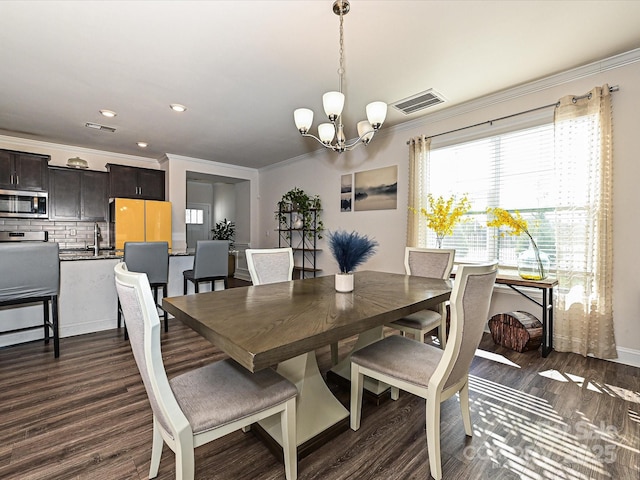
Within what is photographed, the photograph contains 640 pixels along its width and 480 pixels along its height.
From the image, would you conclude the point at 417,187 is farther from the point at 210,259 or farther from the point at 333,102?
the point at 210,259

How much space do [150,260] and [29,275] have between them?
0.97 metres

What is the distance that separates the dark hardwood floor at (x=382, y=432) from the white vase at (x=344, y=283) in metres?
0.80

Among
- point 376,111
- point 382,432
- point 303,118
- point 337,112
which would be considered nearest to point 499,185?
point 376,111

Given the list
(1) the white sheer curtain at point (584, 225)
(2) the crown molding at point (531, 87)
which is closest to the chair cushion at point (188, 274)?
(2) the crown molding at point (531, 87)

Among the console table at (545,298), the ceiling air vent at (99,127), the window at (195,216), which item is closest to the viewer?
the console table at (545,298)

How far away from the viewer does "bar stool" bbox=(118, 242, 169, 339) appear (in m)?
3.20

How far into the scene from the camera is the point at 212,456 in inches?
60.2

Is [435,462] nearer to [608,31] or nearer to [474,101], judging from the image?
[608,31]

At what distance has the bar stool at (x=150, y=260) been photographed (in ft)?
10.5

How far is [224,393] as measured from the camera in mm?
1235

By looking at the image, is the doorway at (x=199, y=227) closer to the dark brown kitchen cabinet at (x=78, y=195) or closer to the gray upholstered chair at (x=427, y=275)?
the dark brown kitchen cabinet at (x=78, y=195)

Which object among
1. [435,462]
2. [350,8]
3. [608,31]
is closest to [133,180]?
[350,8]

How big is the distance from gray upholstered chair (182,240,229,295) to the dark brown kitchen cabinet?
2.79 metres

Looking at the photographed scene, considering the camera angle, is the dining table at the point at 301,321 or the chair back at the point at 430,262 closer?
the dining table at the point at 301,321
